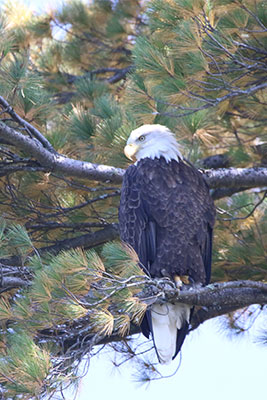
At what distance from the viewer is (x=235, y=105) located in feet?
14.4

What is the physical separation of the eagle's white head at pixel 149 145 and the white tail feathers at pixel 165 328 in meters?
0.73

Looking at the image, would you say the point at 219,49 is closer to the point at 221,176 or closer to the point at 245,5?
the point at 245,5

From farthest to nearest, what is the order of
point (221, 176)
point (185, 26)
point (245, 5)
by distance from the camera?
point (221, 176) → point (245, 5) → point (185, 26)

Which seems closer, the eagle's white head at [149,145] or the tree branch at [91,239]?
the eagle's white head at [149,145]

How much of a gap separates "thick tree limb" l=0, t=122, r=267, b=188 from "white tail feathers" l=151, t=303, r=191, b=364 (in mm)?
722

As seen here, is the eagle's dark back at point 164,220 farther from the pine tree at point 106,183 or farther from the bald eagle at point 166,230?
the pine tree at point 106,183

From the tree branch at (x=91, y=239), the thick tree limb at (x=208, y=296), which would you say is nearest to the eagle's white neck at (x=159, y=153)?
the tree branch at (x=91, y=239)

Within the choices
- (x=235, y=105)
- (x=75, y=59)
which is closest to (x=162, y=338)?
(x=235, y=105)

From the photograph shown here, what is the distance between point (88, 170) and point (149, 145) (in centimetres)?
Answer: 33

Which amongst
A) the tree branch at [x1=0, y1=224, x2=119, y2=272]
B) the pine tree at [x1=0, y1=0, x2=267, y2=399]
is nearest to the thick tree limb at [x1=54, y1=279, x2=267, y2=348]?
the pine tree at [x1=0, y1=0, x2=267, y2=399]

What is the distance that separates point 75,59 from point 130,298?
377 cm

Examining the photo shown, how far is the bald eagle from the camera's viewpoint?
137 inches

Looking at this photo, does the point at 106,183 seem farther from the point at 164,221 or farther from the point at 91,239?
the point at 164,221

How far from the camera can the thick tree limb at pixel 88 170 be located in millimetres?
3500
